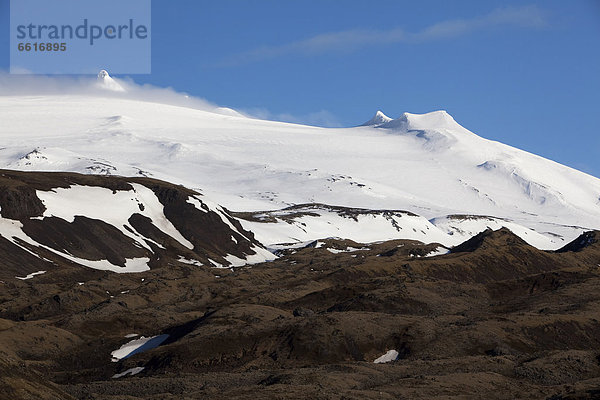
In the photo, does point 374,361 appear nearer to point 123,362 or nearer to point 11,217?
point 123,362

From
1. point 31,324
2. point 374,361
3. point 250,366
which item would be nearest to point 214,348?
point 250,366

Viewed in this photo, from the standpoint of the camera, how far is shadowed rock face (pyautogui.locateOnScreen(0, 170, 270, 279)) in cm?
13162

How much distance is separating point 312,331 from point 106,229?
87310 millimetres

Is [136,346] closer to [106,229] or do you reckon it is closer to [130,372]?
[130,372]

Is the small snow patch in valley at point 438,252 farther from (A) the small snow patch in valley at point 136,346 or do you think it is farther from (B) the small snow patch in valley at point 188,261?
(A) the small snow patch in valley at point 136,346

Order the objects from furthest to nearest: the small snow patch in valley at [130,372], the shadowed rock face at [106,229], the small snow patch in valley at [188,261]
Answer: the small snow patch in valley at [188,261] < the shadowed rock face at [106,229] < the small snow patch in valley at [130,372]

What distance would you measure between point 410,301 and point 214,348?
27776 mm

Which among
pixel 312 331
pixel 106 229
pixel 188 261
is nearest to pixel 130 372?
pixel 312 331

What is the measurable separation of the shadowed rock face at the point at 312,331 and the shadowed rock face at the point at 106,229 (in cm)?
403

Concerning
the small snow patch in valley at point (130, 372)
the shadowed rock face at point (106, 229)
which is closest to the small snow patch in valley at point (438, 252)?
the shadowed rock face at point (106, 229)

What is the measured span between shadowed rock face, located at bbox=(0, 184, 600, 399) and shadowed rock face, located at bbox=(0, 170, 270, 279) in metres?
4.03

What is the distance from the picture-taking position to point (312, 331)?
224ft

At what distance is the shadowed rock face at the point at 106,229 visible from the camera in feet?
432

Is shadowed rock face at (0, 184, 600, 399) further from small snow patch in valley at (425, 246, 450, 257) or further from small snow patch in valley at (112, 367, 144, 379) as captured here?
small snow patch in valley at (425, 246, 450, 257)
